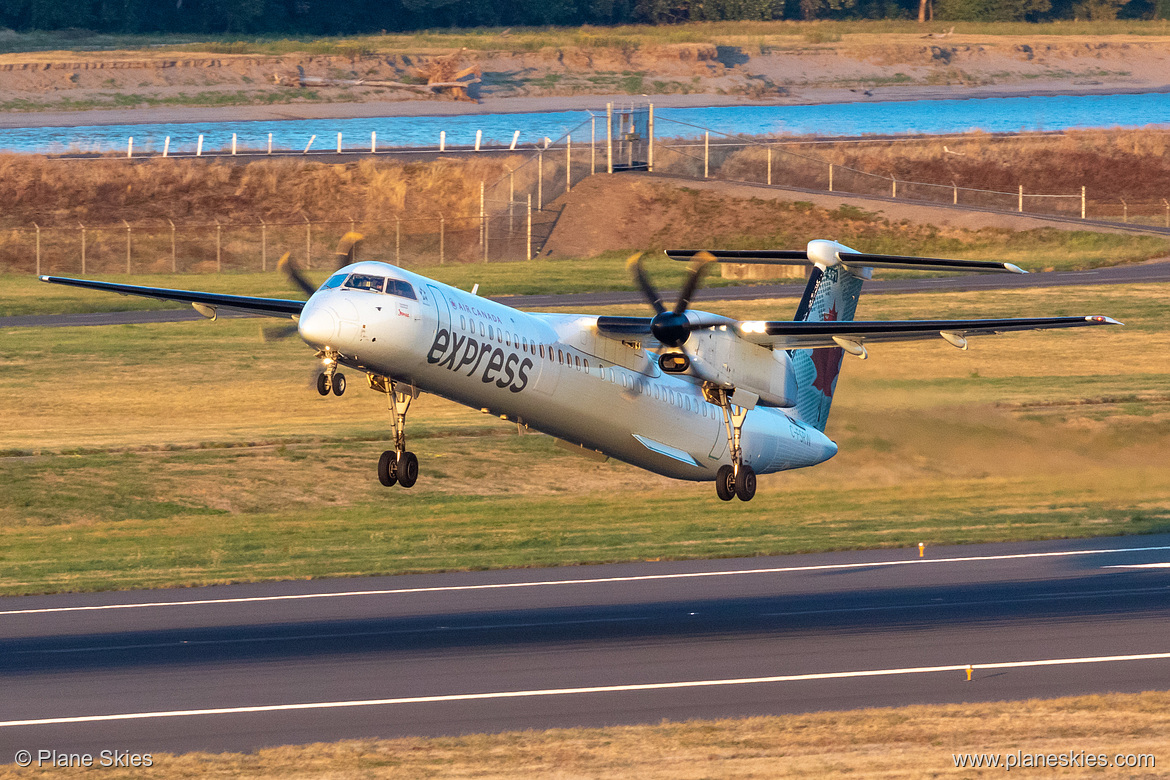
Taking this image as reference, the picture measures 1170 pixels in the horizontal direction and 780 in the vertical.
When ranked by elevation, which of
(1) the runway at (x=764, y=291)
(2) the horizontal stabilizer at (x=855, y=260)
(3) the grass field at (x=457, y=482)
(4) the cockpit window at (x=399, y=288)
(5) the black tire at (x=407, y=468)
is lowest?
(3) the grass field at (x=457, y=482)

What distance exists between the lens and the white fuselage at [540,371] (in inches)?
1184

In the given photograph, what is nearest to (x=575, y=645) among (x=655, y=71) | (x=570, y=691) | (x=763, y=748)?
(x=570, y=691)

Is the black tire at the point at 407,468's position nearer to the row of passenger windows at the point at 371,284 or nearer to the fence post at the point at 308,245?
the row of passenger windows at the point at 371,284

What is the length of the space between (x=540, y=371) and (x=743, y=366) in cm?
559

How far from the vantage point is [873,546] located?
51.3m

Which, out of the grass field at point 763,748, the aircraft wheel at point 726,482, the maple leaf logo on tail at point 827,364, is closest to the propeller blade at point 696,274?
the aircraft wheel at point 726,482

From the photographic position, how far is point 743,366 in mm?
37375

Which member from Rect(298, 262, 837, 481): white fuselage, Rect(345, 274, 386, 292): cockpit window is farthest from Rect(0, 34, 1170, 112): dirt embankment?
Rect(345, 274, 386, 292): cockpit window

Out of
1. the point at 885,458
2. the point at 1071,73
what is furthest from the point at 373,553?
the point at 1071,73

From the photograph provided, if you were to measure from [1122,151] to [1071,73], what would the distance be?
59824mm

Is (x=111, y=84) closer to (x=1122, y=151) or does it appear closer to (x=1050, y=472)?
(x=1122, y=151)

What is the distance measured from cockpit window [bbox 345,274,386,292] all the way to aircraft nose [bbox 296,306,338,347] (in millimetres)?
1096

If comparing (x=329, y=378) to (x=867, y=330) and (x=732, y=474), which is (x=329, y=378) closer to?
(x=732, y=474)

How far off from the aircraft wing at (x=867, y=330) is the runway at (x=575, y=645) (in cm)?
782
